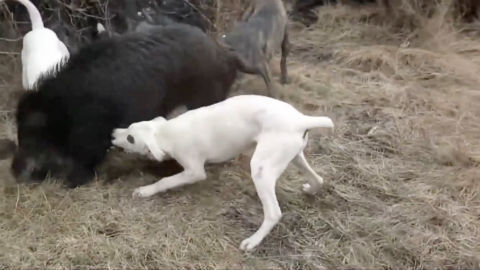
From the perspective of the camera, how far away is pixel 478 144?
4.28m

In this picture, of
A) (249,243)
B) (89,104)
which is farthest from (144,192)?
(249,243)

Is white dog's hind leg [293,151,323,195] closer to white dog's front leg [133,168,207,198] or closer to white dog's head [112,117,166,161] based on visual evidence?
white dog's front leg [133,168,207,198]

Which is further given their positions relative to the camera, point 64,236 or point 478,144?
point 478,144

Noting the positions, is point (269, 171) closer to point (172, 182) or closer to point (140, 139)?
point (172, 182)

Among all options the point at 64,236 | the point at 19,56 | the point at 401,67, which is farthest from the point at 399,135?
the point at 19,56

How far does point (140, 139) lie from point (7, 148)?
993mm

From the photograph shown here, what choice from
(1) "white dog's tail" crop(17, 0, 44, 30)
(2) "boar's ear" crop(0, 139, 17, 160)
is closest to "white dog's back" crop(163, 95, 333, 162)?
(2) "boar's ear" crop(0, 139, 17, 160)

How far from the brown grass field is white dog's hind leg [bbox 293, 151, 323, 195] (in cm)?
5

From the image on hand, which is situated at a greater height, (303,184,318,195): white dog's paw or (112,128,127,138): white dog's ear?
(112,128,127,138): white dog's ear

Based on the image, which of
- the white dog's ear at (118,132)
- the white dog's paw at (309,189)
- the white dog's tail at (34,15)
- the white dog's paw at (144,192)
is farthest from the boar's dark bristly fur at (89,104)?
the white dog's paw at (309,189)

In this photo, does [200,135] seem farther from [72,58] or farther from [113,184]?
[72,58]

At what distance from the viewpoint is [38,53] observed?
13.4 feet

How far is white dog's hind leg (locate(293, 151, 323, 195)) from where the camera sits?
3578 mm

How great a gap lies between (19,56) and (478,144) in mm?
2958
